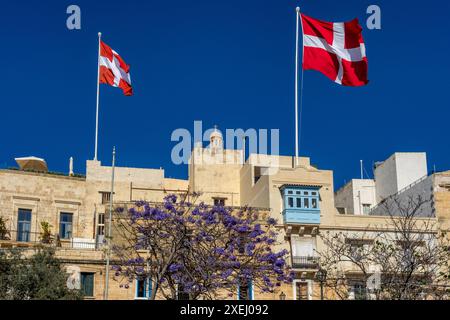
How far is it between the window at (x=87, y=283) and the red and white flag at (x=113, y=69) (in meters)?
12.7

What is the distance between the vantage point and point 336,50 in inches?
1437

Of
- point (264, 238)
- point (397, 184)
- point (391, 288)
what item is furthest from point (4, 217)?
point (391, 288)

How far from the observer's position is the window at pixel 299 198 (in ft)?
145

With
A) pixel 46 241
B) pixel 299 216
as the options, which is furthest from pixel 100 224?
pixel 299 216

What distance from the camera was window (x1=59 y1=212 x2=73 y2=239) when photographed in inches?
1941

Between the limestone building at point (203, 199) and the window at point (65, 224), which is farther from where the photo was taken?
the window at point (65, 224)

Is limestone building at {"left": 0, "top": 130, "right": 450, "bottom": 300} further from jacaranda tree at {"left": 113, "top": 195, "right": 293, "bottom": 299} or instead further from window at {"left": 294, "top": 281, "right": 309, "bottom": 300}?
jacaranda tree at {"left": 113, "top": 195, "right": 293, "bottom": 299}

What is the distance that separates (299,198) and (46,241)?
16.0 metres

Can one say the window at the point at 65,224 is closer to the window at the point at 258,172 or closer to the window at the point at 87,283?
the window at the point at 87,283

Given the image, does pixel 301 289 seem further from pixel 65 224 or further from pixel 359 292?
pixel 65 224

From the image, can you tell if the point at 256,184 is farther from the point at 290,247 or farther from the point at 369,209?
the point at 369,209

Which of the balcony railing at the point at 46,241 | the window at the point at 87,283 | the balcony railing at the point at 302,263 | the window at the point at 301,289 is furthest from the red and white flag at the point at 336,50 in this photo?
the balcony railing at the point at 46,241

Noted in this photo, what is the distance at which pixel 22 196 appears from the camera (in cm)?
4881
